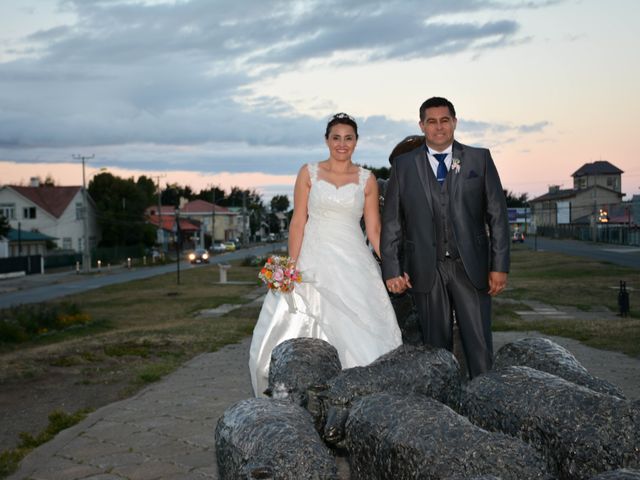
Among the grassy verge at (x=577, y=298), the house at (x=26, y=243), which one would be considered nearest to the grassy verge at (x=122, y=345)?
the grassy verge at (x=577, y=298)

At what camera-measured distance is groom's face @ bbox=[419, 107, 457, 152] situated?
227 inches

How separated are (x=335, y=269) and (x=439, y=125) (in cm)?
173

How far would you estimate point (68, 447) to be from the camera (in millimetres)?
6488

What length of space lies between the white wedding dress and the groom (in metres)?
0.87

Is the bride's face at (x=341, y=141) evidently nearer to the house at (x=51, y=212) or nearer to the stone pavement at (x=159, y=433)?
the stone pavement at (x=159, y=433)

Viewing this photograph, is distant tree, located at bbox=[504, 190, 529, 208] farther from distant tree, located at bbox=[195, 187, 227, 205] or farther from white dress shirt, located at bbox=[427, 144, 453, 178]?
white dress shirt, located at bbox=[427, 144, 453, 178]

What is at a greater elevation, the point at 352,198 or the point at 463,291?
the point at 352,198

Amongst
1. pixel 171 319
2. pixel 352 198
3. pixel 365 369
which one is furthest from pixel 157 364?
pixel 171 319

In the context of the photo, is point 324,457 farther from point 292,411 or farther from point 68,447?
point 68,447

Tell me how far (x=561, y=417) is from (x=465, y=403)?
806 mm

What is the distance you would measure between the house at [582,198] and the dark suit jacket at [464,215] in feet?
357

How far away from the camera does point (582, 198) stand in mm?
124562

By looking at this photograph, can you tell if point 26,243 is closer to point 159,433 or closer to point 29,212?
point 29,212

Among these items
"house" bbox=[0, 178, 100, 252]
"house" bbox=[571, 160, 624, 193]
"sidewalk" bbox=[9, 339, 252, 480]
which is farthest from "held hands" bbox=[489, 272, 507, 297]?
"house" bbox=[571, 160, 624, 193]
